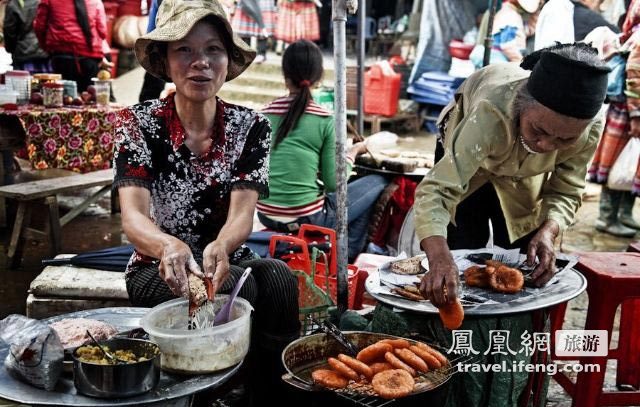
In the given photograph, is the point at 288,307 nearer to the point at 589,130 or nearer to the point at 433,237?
the point at 433,237

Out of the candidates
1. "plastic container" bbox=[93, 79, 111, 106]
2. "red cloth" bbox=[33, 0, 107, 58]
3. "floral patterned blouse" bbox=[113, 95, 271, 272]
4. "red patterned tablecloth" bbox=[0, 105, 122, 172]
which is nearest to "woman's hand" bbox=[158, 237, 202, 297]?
"floral patterned blouse" bbox=[113, 95, 271, 272]

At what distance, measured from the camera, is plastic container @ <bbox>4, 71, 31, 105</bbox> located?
6130 millimetres

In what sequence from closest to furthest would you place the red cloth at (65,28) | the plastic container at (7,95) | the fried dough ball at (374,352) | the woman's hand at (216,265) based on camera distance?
the woman's hand at (216,265)
the fried dough ball at (374,352)
the plastic container at (7,95)
the red cloth at (65,28)

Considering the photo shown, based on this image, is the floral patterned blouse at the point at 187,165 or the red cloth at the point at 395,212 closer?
the floral patterned blouse at the point at 187,165

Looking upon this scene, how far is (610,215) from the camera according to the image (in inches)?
270

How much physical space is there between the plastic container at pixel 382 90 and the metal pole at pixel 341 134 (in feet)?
25.4

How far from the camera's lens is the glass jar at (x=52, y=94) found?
618cm

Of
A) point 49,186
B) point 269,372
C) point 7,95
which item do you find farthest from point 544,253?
point 7,95

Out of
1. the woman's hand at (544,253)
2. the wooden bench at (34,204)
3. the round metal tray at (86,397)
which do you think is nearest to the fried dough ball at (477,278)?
the woman's hand at (544,253)

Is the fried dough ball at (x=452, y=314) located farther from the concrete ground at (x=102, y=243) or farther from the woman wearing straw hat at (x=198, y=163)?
the concrete ground at (x=102, y=243)

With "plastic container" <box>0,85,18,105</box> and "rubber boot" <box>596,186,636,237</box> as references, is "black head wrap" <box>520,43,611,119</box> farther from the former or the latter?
"plastic container" <box>0,85,18,105</box>

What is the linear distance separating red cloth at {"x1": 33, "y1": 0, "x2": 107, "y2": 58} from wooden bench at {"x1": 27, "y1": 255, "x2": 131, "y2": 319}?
484 cm

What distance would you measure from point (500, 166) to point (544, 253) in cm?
43

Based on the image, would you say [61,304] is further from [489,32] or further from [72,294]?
[489,32]
